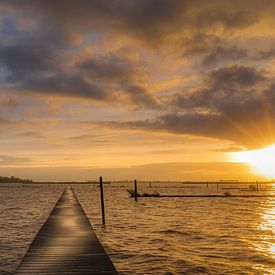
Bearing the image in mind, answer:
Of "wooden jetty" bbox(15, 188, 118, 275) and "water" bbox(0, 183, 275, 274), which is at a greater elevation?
"wooden jetty" bbox(15, 188, 118, 275)

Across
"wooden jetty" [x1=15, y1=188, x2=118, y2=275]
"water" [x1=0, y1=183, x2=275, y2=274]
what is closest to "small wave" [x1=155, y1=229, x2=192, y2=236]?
"water" [x1=0, y1=183, x2=275, y2=274]

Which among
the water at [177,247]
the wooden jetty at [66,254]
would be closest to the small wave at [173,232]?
the water at [177,247]

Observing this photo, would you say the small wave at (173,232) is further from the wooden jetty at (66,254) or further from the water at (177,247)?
the wooden jetty at (66,254)

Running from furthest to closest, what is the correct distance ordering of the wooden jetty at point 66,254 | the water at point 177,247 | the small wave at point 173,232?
1. the small wave at point 173,232
2. the water at point 177,247
3. the wooden jetty at point 66,254

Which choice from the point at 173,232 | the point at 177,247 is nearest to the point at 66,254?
the point at 177,247

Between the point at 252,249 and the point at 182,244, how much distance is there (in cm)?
374

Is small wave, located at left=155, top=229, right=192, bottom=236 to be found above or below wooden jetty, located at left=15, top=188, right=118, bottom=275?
→ below

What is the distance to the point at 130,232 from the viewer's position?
24.0 metres

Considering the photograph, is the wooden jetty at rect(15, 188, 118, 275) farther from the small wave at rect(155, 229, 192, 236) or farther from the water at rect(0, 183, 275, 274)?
the small wave at rect(155, 229, 192, 236)

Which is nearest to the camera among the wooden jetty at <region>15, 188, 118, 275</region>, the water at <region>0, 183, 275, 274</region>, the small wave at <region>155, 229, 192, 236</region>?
the wooden jetty at <region>15, 188, 118, 275</region>

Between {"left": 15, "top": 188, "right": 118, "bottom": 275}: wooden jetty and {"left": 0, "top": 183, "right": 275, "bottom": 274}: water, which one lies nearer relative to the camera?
{"left": 15, "top": 188, "right": 118, "bottom": 275}: wooden jetty

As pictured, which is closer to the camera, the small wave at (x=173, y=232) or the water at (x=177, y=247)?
the water at (x=177, y=247)

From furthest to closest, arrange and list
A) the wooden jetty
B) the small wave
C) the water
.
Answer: the small wave → the water → the wooden jetty

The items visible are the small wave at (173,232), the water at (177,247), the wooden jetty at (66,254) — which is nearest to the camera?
the wooden jetty at (66,254)
